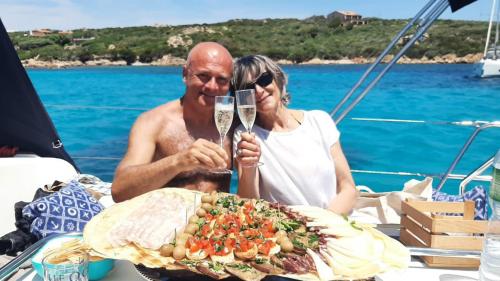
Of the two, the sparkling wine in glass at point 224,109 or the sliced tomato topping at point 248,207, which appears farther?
the sparkling wine in glass at point 224,109

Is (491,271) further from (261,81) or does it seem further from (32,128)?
(32,128)

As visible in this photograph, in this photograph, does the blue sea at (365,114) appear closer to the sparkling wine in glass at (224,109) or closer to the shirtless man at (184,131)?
the shirtless man at (184,131)

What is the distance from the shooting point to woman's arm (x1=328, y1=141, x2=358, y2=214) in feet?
8.82

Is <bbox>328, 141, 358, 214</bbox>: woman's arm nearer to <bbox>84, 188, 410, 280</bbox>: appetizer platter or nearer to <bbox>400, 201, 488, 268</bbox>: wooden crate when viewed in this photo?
<bbox>400, 201, 488, 268</bbox>: wooden crate

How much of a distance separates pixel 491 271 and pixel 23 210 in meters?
2.78

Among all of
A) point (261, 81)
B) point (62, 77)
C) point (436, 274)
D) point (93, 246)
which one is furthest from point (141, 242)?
point (62, 77)

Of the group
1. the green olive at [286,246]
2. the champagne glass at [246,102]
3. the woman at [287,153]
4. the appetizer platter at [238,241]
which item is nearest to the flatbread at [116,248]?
the appetizer platter at [238,241]

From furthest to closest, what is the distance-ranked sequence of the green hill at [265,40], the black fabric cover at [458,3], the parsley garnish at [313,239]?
the green hill at [265,40], the black fabric cover at [458,3], the parsley garnish at [313,239]

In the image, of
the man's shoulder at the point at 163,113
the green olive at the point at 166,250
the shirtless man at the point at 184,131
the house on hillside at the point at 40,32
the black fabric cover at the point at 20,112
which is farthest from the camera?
the house on hillside at the point at 40,32

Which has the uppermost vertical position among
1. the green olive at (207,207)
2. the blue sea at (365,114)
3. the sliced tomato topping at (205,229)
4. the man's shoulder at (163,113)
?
the man's shoulder at (163,113)

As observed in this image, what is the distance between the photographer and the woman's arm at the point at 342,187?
106 inches

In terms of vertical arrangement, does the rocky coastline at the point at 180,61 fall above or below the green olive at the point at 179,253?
above

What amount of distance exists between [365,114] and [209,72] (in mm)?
18858

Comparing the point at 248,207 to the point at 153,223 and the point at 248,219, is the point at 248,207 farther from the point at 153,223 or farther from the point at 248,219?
the point at 153,223
